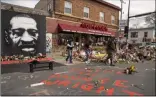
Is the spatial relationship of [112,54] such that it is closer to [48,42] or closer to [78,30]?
[48,42]

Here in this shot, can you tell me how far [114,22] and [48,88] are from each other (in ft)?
70.2

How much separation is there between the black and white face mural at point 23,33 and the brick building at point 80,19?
1246 millimetres

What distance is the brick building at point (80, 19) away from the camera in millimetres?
17000

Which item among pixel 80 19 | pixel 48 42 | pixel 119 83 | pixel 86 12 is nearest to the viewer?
pixel 119 83

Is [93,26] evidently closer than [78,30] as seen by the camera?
No

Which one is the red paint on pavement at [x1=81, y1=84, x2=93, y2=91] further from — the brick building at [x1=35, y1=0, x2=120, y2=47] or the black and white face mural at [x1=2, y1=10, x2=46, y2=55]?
the brick building at [x1=35, y1=0, x2=120, y2=47]

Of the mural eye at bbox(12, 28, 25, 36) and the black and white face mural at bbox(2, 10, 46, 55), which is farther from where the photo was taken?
the mural eye at bbox(12, 28, 25, 36)

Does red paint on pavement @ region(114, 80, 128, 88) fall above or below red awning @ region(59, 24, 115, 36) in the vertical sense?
below

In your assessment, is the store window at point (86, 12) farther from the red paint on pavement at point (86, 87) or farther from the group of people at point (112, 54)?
the red paint on pavement at point (86, 87)

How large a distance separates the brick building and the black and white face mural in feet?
4.09

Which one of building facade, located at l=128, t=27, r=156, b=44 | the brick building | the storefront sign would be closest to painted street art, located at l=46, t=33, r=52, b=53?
the brick building

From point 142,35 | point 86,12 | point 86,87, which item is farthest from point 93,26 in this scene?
point 142,35

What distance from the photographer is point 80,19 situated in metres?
19.5

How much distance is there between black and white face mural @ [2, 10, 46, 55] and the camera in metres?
13.6
